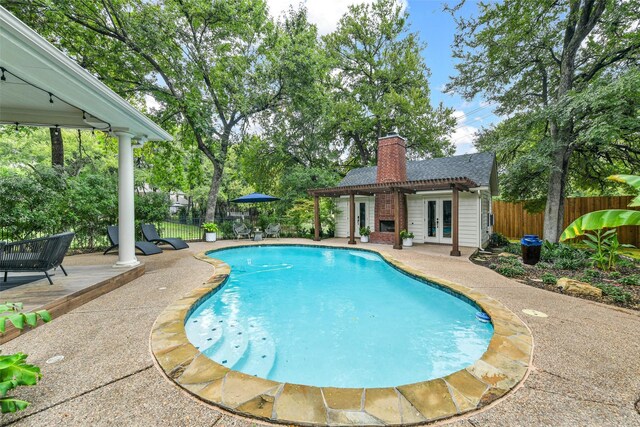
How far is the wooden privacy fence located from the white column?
1471cm

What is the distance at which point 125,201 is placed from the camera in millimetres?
5422

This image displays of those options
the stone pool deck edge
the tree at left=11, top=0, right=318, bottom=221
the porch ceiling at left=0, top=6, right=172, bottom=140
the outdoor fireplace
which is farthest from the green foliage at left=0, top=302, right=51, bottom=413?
the outdoor fireplace

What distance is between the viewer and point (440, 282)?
5.27 meters

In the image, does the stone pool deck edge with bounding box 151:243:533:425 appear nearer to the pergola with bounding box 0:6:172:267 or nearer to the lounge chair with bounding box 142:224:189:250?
the pergola with bounding box 0:6:172:267

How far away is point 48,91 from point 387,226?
11.4 meters

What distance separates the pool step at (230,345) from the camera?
315 cm

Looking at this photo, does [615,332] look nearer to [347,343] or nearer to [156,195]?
[347,343]

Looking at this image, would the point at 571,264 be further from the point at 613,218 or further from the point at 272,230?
the point at 272,230

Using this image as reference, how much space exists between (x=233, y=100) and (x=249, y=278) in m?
9.98

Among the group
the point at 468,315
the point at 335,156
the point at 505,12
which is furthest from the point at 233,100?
the point at 468,315

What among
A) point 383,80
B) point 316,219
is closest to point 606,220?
point 316,219

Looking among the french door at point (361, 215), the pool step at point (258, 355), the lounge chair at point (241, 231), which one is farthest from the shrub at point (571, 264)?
the lounge chair at point (241, 231)

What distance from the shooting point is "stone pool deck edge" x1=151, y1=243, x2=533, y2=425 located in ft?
5.98

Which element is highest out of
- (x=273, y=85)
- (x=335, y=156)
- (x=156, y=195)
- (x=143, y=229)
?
(x=273, y=85)
